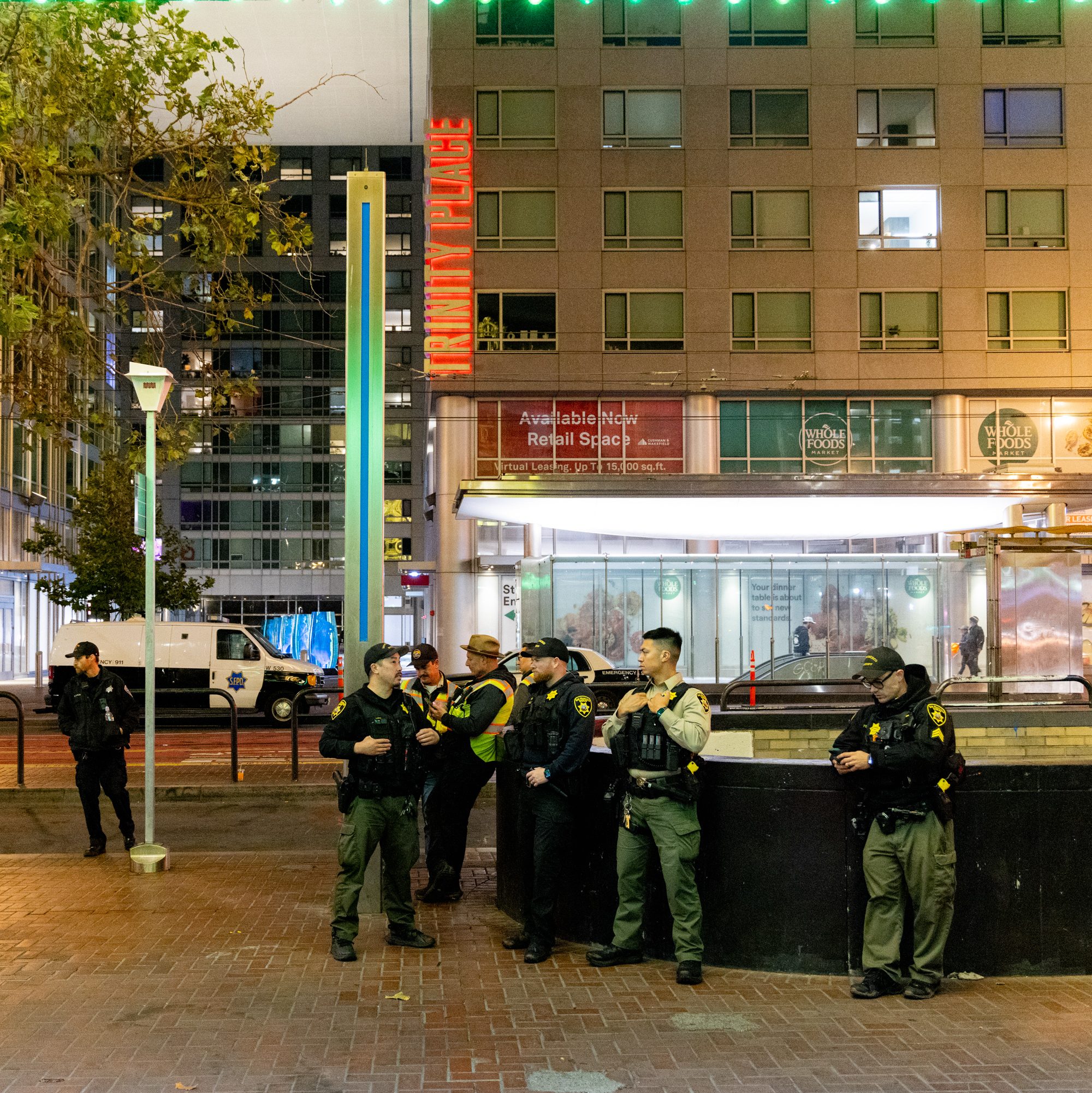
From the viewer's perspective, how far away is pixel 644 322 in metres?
33.0

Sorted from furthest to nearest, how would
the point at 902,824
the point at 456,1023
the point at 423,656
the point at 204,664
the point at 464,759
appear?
the point at 204,664
the point at 423,656
the point at 464,759
the point at 902,824
the point at 456,1023

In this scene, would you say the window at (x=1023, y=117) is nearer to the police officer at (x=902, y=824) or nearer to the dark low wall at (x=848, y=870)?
the dark low wall at (x=848, y=870)

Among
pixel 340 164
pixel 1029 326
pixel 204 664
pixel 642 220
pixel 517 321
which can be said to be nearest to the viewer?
pixel 204 664

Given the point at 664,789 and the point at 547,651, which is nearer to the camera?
the point at 664,789

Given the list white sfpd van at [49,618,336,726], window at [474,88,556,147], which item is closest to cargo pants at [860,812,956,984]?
white sfpd van at [49,618,336,726]

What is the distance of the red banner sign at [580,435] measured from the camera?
32875 millimetres

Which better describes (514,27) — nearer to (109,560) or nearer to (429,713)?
(109,560)

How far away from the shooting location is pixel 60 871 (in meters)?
9.65

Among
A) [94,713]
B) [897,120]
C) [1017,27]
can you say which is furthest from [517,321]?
[94,713]

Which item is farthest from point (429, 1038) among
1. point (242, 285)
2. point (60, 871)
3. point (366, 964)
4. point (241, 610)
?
point (241, 610)

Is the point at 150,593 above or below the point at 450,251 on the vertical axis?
below

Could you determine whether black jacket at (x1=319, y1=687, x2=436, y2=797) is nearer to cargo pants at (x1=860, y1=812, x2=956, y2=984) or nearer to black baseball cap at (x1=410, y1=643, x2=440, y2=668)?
black baseball cap at (x1=410, y1=643, x2=440, y2=668)

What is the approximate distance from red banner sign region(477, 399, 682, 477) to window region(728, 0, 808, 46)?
394 inches

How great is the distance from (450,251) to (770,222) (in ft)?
28.3
